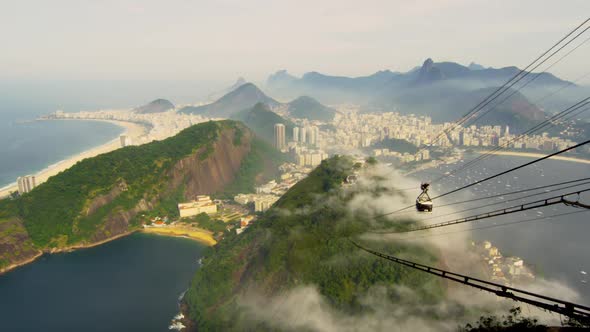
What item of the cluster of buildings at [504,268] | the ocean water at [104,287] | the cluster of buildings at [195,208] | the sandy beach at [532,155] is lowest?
the ocean water at [104,287]

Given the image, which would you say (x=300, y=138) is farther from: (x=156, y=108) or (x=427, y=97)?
(x=427, y=97)

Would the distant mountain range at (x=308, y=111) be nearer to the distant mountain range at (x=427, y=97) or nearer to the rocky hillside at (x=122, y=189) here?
the distant mountain range at (x=427, y=97)

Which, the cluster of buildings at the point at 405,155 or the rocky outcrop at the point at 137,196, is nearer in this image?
the rocky outcrop at the point at 137,196

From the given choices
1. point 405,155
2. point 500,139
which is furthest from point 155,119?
point 500,139

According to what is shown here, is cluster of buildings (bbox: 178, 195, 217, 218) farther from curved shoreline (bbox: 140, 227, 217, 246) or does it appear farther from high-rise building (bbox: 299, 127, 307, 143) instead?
high-rise building (bbox: 299, 127, 307, 143)

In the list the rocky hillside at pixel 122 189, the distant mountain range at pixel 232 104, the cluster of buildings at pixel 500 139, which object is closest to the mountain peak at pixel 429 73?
the distant mountain range at pixel 232 104

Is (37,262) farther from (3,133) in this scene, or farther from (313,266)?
(3,133)

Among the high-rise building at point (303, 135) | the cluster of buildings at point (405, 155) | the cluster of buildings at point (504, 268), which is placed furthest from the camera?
the high-rise building at point (303, 135)
